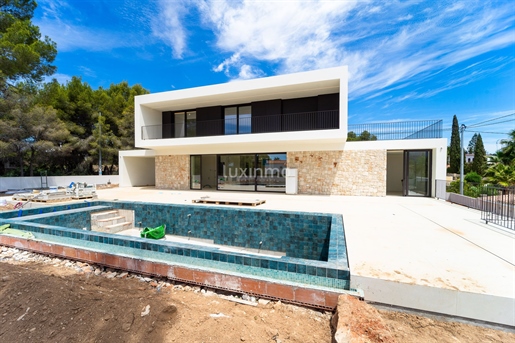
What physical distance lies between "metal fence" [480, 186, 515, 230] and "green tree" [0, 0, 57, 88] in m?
23.7

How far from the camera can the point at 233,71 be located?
74.4 feet

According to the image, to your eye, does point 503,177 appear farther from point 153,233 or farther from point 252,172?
point 153,233

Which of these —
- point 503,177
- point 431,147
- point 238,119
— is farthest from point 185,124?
point 503,177

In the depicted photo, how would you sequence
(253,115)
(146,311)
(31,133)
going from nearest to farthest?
1. (146,311)
2. (253,115)
3. (31,133)

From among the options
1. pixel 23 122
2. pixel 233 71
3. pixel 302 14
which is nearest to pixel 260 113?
pixel 302 14

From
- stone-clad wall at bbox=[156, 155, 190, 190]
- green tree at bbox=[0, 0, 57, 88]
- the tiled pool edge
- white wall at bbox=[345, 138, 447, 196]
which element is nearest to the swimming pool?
the tiled pool edge

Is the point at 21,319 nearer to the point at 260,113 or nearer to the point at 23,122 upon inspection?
the point at 260,113

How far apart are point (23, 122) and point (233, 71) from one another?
1733 centimetres

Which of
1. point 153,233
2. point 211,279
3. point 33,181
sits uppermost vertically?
point 33,181

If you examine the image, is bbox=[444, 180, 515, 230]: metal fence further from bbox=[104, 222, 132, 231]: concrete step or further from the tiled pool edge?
bbox=[104, 222, 132, 231]: concrete step

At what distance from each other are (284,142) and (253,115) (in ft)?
10.0

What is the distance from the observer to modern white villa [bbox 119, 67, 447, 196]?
11.6m

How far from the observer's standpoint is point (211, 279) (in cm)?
305

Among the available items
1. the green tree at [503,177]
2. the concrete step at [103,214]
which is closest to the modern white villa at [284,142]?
the concrete step at [103,214]
